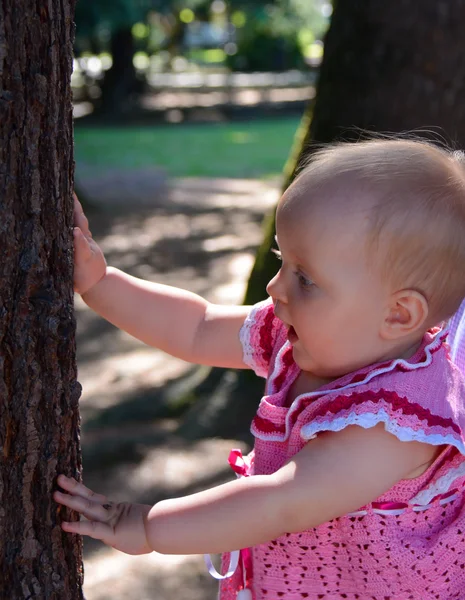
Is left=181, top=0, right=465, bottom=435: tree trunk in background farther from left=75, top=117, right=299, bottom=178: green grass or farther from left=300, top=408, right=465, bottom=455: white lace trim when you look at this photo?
left=75, top=117, right=299, bottom=178: green grass

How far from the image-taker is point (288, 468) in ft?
5.36

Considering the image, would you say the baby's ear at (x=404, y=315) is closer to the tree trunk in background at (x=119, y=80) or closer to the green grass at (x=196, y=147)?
the green grass at (x=196, y=147)

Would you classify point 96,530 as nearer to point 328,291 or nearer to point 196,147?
point 328,291

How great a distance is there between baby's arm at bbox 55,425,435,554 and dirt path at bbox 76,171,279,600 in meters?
1.74

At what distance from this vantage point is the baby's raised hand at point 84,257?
187 cm

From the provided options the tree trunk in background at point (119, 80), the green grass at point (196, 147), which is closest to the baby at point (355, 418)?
the green grass at point (196, 147)

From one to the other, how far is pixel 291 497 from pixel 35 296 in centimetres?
59

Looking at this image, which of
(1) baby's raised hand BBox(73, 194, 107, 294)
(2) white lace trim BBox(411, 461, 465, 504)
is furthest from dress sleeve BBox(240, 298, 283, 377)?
(2) white lace trim BBox(411, 461, 465, 504)

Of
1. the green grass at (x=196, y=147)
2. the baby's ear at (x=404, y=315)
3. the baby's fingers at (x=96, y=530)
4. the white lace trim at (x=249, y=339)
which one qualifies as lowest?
the green grass at (x=196, y=147)

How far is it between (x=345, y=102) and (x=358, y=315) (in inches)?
116

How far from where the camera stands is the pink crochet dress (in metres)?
1.66

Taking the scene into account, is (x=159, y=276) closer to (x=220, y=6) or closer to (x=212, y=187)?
(x=212, y=187)

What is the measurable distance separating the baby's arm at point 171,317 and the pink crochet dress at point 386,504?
0.29 metres

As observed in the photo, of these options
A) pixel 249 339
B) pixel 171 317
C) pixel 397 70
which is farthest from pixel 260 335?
pixel 397 70
